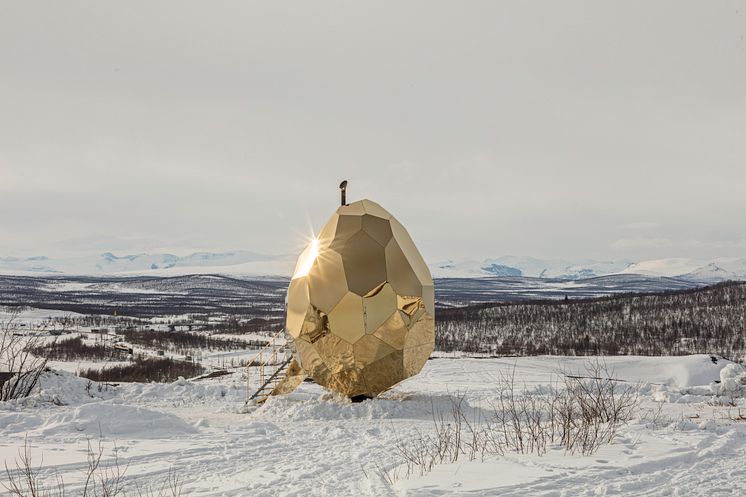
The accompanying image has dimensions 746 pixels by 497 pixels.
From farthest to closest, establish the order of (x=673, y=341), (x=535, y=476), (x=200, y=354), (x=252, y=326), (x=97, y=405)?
(x=252, y=326)
(x=673, y=341)
(x=200, y=354)
(x=97, y=405)
(x=535, y=476)


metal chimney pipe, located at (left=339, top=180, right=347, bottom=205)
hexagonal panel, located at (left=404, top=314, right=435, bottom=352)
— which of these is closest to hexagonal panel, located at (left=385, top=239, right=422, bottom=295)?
hexagonal panel, located at (left=404, top=314, right=435, bottom=352)

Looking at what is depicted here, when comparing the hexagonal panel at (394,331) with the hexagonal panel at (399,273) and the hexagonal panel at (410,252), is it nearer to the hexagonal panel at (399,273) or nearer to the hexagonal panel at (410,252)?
the hexagonal panel at (399,273)

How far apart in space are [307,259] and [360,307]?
1.68 meters

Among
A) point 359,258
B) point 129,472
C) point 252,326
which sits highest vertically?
point 359,258

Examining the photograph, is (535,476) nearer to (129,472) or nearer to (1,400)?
(129,472)

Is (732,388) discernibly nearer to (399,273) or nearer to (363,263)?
(399,273)

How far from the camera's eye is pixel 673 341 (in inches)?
1859

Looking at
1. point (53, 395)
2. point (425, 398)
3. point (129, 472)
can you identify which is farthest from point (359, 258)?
point (53, 395)

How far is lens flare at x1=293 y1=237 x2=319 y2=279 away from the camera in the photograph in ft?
36.1

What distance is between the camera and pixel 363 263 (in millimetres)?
10609

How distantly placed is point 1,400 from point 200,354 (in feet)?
94.1

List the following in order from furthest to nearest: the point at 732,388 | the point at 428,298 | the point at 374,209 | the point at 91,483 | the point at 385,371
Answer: the point at 732,388 → the point at 374,209 → the point at 428,298 → the point at 385,371 → the point at 91,483

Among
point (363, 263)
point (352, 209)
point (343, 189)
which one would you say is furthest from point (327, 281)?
point (343, 189)

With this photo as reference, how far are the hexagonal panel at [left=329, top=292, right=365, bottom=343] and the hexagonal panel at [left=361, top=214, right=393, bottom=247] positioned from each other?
132 centimetres
